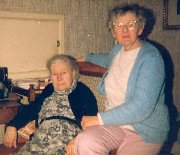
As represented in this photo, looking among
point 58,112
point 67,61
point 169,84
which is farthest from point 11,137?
point 169,84

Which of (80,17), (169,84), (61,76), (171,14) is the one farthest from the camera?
(169,84)

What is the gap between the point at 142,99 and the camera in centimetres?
156

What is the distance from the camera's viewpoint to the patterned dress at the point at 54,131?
1846 mm

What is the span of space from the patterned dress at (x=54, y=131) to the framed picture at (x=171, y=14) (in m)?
2.02

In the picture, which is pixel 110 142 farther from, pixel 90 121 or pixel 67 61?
pixel 67 61

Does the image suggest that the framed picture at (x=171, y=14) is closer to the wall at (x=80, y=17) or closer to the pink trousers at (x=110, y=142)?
the wall at (x=80, y=17)

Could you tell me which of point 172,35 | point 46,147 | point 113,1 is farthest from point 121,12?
point 172,35

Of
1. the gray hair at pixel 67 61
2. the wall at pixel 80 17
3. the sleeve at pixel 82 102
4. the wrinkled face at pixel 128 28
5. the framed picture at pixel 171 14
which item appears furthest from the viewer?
the framed picture at pixel 171 14

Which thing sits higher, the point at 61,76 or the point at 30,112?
the point at 61,76

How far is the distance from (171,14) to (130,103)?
2.33m

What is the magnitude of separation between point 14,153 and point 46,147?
0.24 m

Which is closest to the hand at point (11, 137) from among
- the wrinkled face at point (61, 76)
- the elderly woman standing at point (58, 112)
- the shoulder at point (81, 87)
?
the elderly woman standing at point (58, 112)

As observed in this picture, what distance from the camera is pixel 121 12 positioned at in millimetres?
1787

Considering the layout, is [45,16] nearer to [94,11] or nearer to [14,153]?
[94,11]
